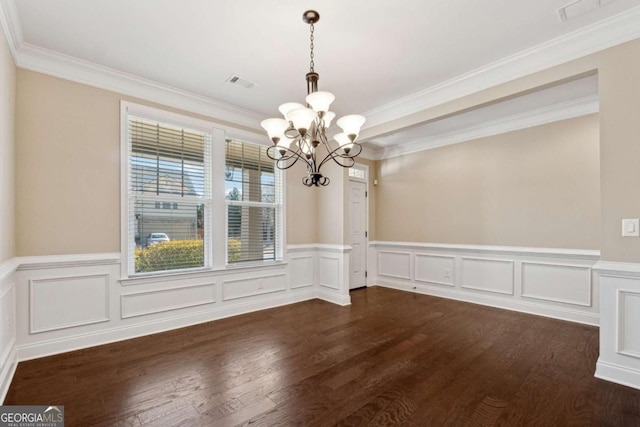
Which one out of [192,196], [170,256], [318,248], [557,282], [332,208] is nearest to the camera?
[170,256]

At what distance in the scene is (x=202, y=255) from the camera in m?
3.96

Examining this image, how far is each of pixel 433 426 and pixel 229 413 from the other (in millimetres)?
1317

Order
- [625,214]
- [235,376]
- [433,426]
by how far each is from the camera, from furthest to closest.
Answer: [235,376] → [625,214] → [433,426]

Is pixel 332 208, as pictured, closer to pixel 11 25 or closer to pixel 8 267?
pixel 8 267

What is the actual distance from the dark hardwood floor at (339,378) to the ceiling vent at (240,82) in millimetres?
2861

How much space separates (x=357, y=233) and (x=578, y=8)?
426 cm

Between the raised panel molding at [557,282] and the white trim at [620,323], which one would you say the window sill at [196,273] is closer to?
the raised panel molding at [557,282]

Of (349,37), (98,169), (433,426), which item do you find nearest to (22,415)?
(98,169)

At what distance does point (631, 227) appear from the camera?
2.29 metres

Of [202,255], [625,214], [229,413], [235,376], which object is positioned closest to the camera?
[229,413]

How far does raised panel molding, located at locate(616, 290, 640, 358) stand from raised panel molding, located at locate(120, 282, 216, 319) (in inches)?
161

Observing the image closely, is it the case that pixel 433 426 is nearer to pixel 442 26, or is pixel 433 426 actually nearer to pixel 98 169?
pixel 442 26

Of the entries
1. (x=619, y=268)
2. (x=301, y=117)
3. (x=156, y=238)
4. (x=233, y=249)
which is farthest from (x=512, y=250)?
(x=156, y=238)

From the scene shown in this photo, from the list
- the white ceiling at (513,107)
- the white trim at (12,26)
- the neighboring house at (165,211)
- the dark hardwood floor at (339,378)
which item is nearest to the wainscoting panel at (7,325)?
the dark hardwood floor at (339,378)
